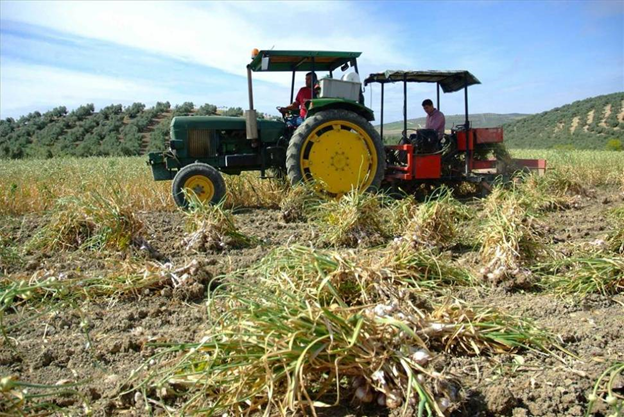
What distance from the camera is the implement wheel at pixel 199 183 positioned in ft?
20.4

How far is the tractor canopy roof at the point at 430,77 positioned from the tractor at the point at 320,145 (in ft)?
0.05

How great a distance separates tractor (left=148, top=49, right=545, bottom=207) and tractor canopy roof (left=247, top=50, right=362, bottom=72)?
0.01 m

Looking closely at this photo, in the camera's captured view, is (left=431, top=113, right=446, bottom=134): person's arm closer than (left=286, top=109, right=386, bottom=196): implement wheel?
No

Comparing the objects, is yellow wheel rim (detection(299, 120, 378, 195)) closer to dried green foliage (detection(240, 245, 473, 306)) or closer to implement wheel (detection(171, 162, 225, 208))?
implement wheel (detection(171, 162, 225, 208))

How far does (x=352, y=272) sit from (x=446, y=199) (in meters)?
2.33

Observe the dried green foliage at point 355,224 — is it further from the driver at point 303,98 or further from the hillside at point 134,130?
the hillside at point 134,130

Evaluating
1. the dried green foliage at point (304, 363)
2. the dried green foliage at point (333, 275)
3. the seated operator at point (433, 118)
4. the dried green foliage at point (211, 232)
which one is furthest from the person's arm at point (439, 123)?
the dried green foliage at point (304, 363)

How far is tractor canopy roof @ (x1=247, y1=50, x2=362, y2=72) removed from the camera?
6695mm

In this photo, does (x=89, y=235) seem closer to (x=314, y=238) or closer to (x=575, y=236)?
(x=314, y=238)

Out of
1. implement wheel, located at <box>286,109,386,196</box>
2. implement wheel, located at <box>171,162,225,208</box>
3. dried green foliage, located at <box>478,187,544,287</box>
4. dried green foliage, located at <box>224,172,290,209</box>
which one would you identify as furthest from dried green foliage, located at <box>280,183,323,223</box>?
dried green foliage, located at <box>478,187,544,287</box>

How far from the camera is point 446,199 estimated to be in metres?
4.48

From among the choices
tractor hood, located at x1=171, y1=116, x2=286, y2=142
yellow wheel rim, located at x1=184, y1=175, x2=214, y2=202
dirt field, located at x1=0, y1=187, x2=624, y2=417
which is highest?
tractor hood, located at x1=171, y1=116, x2=286, y2=142

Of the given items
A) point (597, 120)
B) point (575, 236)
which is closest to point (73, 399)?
point (575, 236)

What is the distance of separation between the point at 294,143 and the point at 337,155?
0.67m
